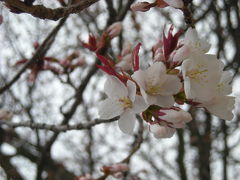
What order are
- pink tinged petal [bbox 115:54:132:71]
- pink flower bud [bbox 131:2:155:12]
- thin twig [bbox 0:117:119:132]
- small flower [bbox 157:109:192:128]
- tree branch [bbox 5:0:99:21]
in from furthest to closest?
1. thin twig [bbox 0:117:119:132]
2. pink tinged petal [bbox 115:54:132:71]
3. pink flower bud [bbox 131:2:155:12]
4. small flower [bbox 157:109:192:128]
5. tree branch [bbox 5:0:99:21]

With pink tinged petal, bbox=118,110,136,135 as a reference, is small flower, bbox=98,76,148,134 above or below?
above

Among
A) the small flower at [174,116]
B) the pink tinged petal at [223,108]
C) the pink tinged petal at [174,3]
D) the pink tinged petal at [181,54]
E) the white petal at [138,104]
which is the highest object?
the pink tinged petal at [174,3]

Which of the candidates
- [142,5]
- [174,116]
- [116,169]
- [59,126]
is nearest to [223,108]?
[174,116]

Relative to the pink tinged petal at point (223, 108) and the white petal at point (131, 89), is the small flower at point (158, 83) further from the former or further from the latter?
the pink tinged petal at point (223, 108)

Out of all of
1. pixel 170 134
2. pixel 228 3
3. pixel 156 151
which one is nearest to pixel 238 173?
pixel 156 151

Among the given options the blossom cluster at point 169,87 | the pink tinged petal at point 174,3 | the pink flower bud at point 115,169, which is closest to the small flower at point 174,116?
the blossom cluster at point 169,87

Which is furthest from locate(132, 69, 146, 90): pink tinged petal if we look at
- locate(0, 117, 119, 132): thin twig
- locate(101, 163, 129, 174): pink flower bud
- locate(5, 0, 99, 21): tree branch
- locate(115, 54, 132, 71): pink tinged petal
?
locate(101, 163, 129, 174): pink flower bud

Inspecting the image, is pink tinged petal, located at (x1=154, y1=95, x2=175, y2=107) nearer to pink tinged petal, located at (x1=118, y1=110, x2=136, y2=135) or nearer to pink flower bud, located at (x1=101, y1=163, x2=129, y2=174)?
pink tinged petal, located at (x1=118, y1=110, x2=136, y2=135)
